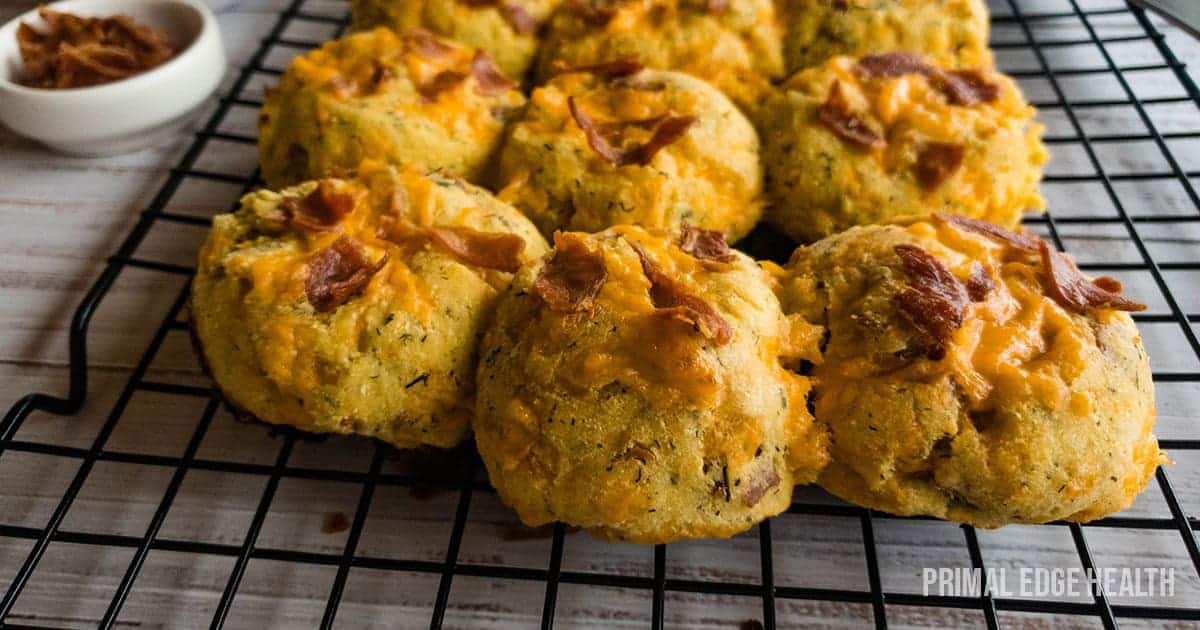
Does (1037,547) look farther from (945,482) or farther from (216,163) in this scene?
(216,163)

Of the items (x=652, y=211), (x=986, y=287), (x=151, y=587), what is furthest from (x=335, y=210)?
(x=986, y=287)

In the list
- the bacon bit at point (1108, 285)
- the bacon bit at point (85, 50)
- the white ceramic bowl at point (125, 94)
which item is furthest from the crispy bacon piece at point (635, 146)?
the bacon bit at point (85, 50)

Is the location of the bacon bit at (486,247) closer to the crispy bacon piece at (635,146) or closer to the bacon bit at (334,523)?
the crispy bacon piece at (635,146)

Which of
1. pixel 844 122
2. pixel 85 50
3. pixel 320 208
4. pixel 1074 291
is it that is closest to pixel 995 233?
pixel 1074 291

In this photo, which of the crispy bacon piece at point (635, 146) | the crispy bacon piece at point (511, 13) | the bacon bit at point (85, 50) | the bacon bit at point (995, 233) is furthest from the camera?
the bacon bit at point (85, 50)

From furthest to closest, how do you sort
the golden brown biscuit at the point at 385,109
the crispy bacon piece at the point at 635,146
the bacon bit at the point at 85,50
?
the bacon bit at the point at 85,50 < the golden brown biscuit at the point at 385,109 < the crispy bacon piece at the point at 635,146

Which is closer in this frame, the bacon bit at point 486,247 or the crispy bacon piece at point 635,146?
the bacon bit at point 486,247
